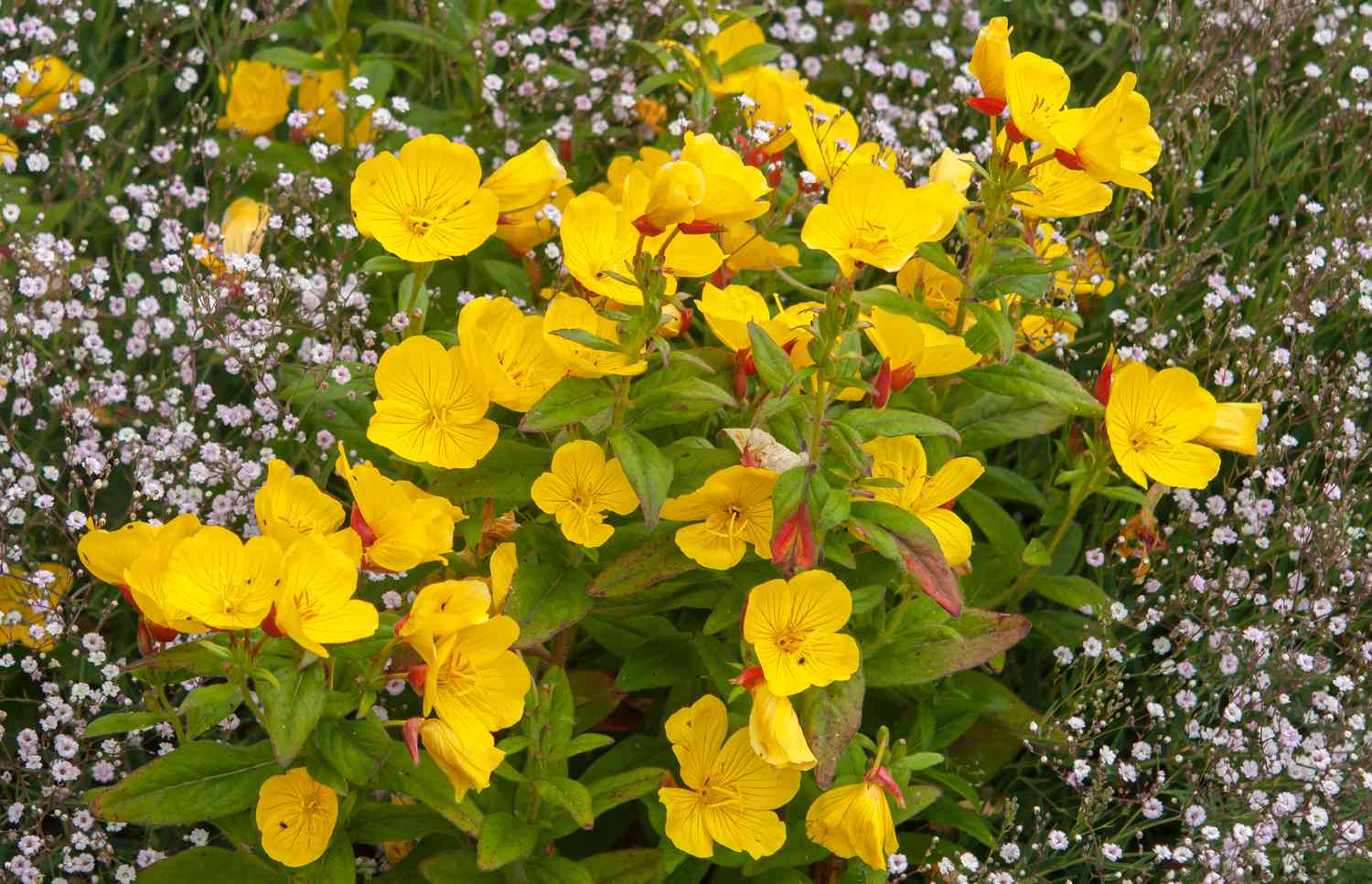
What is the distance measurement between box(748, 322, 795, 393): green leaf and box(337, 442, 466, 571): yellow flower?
1.25ft

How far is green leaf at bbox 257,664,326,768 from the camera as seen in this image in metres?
1.48

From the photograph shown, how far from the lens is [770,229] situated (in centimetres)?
216

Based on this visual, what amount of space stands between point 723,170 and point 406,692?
0.88 m

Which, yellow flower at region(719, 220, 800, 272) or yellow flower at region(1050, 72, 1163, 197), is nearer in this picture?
yellow flower at region(1050, 72, 1163, 197)

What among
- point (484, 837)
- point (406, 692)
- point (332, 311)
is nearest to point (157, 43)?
point (332, 311)

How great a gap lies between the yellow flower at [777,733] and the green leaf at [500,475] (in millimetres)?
383

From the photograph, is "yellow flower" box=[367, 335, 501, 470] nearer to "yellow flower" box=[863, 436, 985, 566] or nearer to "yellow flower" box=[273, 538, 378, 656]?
"yellow flower" box=[273, 538, 378, 656]

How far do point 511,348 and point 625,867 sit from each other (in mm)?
663

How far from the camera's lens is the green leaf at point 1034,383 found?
1816 mm

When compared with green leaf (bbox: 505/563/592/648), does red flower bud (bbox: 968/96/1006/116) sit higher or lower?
higher

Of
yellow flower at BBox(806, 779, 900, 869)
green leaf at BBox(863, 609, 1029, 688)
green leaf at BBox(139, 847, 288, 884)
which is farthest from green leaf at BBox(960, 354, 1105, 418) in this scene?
green leaf at BBox(139, 847, 288, 884)

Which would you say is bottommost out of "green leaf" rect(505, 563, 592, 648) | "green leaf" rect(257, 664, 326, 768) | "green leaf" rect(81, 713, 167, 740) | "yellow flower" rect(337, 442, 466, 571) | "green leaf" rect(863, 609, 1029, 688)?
"green leaf" rect(81, 713, 167, 740)

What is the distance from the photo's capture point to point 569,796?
1688 mm

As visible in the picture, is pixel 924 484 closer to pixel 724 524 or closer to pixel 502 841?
pixel 724 524
